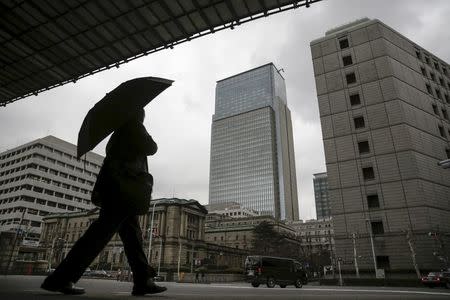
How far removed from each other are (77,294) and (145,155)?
2433mm

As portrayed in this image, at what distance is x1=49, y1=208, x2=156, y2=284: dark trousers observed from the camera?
200 inches

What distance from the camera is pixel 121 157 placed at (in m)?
5.63

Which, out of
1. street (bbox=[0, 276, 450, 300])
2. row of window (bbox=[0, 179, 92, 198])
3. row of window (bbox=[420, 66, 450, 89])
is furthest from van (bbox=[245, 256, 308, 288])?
row of window (bbox=[0, 179, 92, 198])

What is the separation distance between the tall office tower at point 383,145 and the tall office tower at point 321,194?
142 m

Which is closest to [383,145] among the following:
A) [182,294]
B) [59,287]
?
[182,294]

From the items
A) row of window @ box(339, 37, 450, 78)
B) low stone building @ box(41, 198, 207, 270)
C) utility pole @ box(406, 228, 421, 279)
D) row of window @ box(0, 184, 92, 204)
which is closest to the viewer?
utility pole @ box(406, 228, 421, 279)

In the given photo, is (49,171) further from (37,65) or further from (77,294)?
(77,294)

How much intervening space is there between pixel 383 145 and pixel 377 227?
9.63m

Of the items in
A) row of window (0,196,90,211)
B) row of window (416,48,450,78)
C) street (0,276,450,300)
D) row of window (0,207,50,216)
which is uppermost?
row of window (416,48,450,78)

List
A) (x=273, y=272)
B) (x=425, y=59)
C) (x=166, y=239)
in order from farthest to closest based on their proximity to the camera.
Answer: (x=166, y=239), (x=425, y=59), (x=273, y=272)

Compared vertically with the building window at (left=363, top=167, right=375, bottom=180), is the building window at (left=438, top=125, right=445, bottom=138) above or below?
above

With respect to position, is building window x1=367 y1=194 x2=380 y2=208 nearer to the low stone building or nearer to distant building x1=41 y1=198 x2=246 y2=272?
distant building x1=41 y1=198 x2=246 y2=272

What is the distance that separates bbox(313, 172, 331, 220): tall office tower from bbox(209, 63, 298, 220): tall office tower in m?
24.8

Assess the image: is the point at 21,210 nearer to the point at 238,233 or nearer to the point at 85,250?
the point at 238,233
